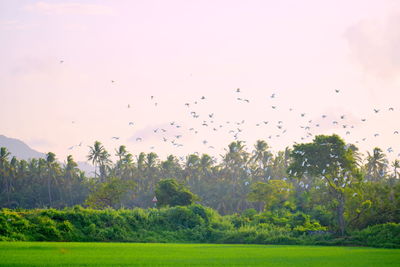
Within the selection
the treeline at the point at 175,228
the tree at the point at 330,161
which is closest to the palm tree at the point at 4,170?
the treeline at the point at 175,228

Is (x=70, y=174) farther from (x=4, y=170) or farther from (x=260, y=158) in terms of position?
(x=260, y=158)

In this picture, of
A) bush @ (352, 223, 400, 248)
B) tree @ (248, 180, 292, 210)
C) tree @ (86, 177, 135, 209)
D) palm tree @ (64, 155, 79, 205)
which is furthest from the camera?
palm tree @ (64, 155, 79, 205)

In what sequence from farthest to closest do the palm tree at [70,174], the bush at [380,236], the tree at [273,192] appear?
the palm tree at [70,174], the tree at [273,192], the bush at [380,236]

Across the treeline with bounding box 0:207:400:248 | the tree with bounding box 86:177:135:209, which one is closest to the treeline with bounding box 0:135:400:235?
the tree with bounding box 86:177:135:209

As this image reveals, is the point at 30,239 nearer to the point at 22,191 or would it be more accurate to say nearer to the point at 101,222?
the point at 101,222

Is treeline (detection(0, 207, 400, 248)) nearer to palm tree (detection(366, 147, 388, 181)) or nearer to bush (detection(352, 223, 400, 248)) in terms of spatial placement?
bush (detection(352, 223, 400, 248))

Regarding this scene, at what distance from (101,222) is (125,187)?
3253 centimetres

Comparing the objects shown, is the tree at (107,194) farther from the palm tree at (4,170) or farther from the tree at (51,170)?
the palm tree at (4,170)

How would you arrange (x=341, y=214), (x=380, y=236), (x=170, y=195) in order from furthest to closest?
1. (x=170, y=195)
2. (x=341, y=214)
3. (x=380, y=236)

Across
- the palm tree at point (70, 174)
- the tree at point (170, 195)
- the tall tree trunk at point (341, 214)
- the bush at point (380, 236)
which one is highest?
the palm tree at point (70, 174)

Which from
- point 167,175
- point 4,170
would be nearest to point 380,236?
point 167,175

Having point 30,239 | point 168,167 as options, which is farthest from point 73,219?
point 168,167

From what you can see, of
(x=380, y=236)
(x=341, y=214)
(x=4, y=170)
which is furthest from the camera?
(x=4, y=170)

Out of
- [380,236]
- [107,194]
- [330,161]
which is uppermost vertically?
[330,161]
